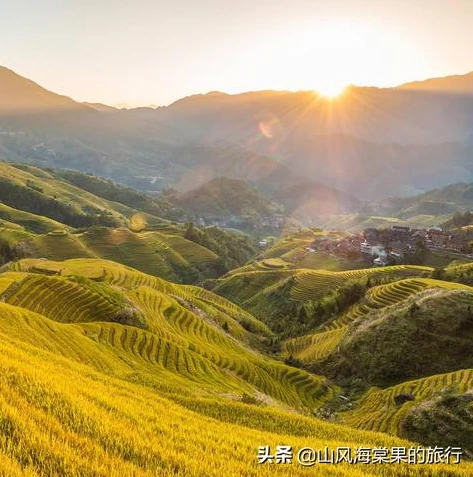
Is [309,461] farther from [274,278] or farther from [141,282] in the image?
[274,278]

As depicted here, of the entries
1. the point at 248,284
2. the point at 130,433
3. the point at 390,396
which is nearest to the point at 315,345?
the point at 390,396

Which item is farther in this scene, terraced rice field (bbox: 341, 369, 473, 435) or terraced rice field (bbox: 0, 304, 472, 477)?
terraced rice field (bbox: 341, 369, 473, 435)

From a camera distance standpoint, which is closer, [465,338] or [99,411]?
[99,411]

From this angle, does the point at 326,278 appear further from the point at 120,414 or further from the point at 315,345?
the point at 120,414

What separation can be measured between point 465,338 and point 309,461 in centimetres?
4279

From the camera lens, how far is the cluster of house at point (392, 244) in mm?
126938

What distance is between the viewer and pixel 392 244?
142750 millimetres

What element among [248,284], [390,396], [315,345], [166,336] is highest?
[166,336]

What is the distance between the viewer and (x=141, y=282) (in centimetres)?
8900

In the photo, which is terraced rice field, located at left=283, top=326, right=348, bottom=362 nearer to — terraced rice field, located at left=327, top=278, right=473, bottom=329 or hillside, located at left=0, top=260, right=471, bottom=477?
terraced rice field, located at left=327, top=278, right=473, bottom=329

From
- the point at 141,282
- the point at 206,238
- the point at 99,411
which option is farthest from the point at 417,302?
the point at 206,238

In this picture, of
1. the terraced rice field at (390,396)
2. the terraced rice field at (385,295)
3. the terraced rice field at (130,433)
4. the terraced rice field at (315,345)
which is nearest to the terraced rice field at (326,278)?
the terraced rice field at (385,295)

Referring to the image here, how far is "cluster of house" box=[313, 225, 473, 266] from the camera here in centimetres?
12694

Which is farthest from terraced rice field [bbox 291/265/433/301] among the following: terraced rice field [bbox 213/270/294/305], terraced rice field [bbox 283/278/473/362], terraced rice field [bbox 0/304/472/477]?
terraced rice field [bbox 0/304/472/477]
